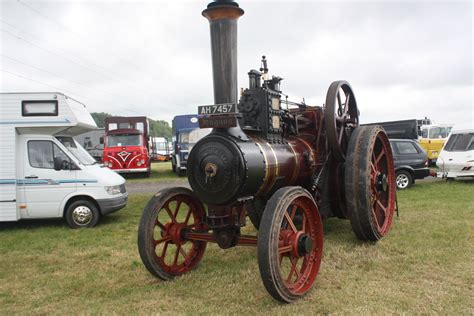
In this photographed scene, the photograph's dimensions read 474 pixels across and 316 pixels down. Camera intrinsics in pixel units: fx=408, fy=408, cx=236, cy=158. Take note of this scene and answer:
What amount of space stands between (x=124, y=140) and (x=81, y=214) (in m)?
9.37

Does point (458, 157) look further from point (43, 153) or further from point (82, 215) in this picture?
point (43, 153)

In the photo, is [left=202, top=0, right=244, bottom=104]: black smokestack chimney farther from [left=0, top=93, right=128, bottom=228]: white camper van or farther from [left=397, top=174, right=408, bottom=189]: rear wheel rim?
[left=397, top=174, right=408, bottom=189]: rear wheel rim

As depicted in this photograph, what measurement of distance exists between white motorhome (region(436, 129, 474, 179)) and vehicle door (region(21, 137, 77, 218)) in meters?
10.3

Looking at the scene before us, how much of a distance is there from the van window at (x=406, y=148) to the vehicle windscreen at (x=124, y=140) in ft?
32.2

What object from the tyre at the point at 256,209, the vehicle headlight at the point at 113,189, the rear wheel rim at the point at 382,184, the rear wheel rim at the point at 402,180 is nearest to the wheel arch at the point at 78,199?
the vehicle headlight at the point at 113,189

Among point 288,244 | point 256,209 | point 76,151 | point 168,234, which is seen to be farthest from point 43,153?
point 288,244

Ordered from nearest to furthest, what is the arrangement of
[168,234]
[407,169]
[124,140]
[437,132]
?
[168,234]
[407,169]
[124,140]
[437,132]

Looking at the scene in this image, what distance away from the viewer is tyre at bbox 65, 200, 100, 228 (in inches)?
289

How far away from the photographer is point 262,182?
417cm

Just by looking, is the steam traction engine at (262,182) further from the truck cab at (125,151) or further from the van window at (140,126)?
the van window at (140,126)

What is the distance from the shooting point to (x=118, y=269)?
4.85m

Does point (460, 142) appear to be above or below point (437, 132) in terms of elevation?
below

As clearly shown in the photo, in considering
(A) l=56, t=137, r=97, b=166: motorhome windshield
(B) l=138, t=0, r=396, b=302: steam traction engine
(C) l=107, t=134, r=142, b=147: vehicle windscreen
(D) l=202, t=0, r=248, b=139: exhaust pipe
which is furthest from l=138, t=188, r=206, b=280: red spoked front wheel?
(C) l=107, t=134, r=142, b=147: vehicle windscreen

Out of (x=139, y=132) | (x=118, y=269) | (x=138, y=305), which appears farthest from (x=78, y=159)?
(x=139, y=132)
